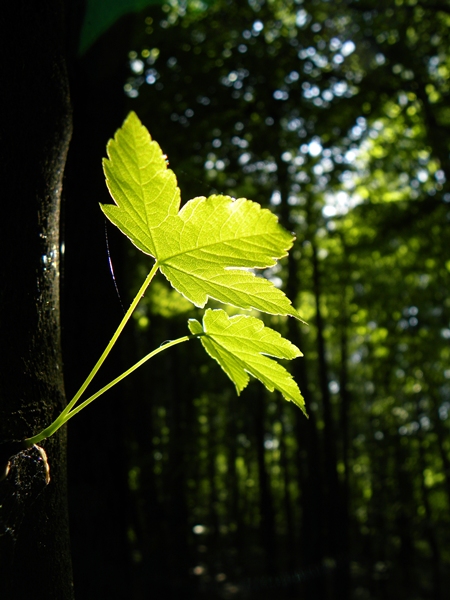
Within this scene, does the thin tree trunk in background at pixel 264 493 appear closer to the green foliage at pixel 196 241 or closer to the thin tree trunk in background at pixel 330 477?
the thin tree trunk in background at pixel 330 477

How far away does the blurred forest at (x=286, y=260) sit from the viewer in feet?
5.86

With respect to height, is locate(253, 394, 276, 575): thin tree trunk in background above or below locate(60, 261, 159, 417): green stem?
below

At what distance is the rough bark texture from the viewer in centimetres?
43

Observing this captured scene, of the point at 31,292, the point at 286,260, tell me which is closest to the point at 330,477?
the point at 286,260

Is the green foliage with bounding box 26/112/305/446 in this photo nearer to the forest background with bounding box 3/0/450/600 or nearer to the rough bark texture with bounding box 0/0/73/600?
the rough bark texture with bounding box 0/0/73/600

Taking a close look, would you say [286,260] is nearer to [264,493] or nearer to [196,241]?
[264,493]

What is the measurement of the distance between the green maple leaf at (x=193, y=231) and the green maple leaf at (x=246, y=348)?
0.04 metres

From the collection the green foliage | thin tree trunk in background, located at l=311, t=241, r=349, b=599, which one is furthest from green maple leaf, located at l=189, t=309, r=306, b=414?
thin tree trunk in background, located at l=311, t=241, r=349, b=599

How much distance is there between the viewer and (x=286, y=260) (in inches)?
383

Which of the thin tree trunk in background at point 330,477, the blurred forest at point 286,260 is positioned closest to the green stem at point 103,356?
the blurred forest at point 286,260

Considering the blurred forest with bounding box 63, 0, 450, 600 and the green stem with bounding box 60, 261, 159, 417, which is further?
the blurred forest with bounding box 63, 0, 450, 600

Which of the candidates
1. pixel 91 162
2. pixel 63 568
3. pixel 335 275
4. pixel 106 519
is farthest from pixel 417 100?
pixel 63 568

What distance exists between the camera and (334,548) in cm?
1135

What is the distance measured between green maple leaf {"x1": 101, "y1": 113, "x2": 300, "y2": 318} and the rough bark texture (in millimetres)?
101
